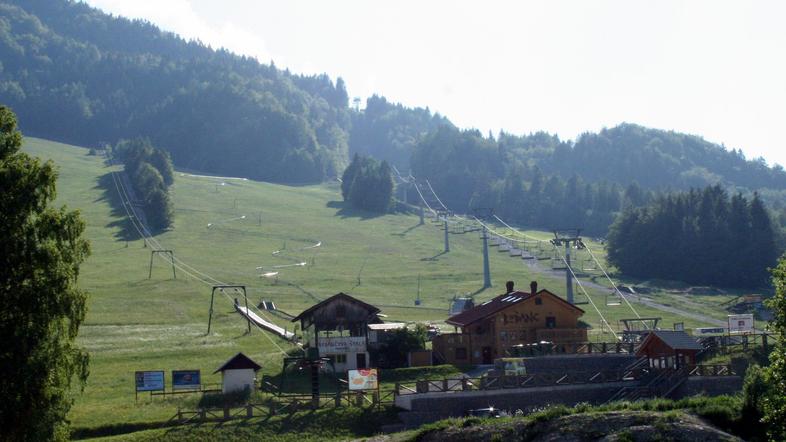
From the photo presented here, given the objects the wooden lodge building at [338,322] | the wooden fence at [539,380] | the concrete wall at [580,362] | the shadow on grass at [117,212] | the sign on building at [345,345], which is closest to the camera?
the wooden fence at [539,380]

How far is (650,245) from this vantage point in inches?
5576

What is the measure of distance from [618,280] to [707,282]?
44.8ft

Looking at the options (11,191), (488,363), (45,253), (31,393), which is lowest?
(488,363)

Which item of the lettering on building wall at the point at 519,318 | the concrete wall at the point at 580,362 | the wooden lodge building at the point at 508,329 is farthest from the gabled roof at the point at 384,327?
the concrete wall at the point at 580,362

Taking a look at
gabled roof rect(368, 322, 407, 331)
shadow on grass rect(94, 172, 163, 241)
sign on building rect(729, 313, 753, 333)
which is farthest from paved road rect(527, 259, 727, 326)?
shadow on grass rect(94, 172, 163, 241)

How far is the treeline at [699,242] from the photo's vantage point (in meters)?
136

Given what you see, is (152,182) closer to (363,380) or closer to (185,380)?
(185,380)

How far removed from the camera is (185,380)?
172 feet

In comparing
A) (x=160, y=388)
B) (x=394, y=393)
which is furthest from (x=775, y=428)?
(x=160, y=388)

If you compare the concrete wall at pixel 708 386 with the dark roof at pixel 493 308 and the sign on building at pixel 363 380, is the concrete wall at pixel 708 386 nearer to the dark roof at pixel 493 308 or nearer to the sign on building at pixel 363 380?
the sign on building at pixel 363 380

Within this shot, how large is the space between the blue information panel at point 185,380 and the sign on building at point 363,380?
27.2 ft

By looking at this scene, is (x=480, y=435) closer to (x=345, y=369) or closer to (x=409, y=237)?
(x=345, y=369)

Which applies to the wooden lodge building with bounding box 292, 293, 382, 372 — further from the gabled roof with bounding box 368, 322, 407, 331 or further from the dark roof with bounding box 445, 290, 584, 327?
the dark roof with bounding box 445, 290, 584, 327

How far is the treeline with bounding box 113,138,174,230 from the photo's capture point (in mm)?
152000
